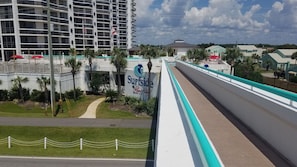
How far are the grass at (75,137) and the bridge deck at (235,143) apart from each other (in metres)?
11.6

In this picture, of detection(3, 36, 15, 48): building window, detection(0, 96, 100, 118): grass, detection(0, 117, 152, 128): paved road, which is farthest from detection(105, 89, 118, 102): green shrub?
detection(3, 36, 15, 48): building window

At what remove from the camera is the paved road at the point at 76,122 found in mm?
23742

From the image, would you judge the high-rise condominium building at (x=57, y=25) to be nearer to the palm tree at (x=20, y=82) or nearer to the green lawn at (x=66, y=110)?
the palm tree at (x=20, y=82)

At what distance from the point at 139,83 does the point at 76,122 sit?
1318 centimetres

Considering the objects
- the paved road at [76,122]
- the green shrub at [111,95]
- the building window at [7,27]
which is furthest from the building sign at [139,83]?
the building window at [7,27]

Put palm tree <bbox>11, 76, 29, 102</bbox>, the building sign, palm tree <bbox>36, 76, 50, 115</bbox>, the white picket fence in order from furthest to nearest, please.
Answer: palm tree <bbox>11, 76, 29, 102</bbox> < palm tree <bbox>36, 76, 50, 115</bbox> < the building sign < the white picket fence

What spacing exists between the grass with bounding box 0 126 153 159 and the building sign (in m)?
12.6

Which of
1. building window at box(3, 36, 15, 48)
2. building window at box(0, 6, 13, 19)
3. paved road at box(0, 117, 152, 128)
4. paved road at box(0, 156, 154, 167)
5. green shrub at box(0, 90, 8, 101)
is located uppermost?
building window at box(0, 6, 13, 19)

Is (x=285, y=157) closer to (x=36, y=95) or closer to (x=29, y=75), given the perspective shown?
(x=36, y=95)

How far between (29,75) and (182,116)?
39.1 metres

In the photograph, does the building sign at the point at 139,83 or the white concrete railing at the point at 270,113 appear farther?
the building sign at the point at 139,83

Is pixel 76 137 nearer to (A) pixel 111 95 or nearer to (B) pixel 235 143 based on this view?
(A) pixel 111 95

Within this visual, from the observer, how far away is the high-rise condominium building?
57.6m

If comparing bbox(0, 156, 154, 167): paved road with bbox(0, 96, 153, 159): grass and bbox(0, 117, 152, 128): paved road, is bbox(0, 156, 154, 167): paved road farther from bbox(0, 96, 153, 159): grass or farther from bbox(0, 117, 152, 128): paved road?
bbox(0, 117, 152, 128): paved road
